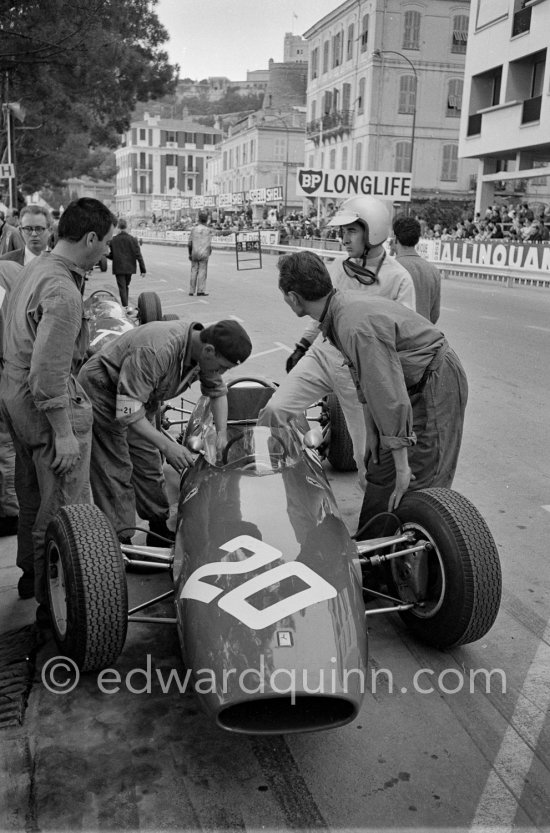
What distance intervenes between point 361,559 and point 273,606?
37.7 inches

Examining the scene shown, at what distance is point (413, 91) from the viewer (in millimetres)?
54188

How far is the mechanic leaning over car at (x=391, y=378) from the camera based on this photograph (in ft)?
11.8

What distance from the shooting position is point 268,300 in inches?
709

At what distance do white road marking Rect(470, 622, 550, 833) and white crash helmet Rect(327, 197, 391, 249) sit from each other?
283 cm

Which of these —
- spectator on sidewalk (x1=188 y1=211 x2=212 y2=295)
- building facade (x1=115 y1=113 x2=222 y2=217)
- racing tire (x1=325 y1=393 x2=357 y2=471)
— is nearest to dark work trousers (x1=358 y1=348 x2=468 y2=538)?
racing tire (x1=325 y1=393 x2=357 y2=471)

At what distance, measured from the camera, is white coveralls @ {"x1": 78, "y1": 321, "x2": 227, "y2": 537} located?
4.07m

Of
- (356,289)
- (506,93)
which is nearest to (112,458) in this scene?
(356,289)

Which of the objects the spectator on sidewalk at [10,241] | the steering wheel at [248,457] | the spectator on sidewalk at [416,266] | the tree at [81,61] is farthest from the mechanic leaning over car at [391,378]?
the tree at [81,61]

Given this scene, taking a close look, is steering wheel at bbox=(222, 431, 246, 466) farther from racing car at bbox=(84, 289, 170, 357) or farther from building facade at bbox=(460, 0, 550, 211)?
building facade at bbox=(460, 0, 550, 211)

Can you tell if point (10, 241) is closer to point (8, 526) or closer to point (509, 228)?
point (8, 526)

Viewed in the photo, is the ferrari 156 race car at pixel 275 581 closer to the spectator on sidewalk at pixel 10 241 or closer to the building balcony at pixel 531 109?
the spectator on sidewalk at pixel 10 241

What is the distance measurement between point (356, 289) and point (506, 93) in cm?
3226

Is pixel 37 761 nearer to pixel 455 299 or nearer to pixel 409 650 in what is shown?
pixel 409 650

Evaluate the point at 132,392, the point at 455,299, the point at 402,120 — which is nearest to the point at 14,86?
the point at 455,299
